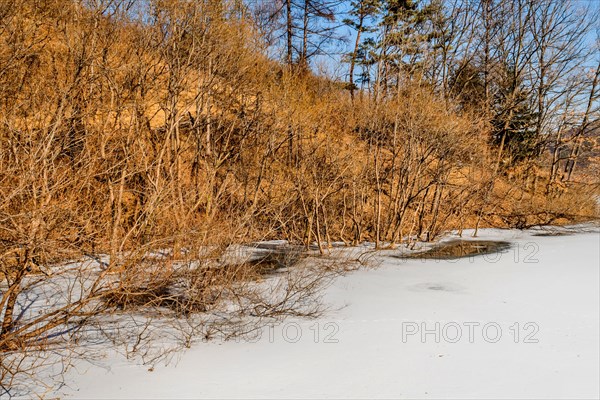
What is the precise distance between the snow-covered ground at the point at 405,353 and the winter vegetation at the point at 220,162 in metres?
0.50

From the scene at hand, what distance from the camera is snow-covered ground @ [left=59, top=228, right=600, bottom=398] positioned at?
15.1ft

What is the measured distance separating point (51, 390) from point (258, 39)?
12.0 metres

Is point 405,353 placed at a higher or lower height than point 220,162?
lower

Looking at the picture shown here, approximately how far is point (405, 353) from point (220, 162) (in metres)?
7.06

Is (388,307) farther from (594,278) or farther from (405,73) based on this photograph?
(405,73)

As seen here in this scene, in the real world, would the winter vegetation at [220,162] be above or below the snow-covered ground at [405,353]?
above

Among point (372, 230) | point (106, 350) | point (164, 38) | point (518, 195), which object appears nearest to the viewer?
point (106, 350)

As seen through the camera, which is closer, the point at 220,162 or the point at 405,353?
the point at 405,353

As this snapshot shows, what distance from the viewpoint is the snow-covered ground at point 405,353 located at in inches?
182

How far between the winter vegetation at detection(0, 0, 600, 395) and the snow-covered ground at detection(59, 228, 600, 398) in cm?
50

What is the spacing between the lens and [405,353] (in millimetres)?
5488

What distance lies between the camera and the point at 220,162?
10.7m

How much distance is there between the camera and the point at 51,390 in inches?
171

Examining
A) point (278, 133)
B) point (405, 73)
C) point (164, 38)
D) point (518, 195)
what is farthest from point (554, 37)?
point (164, 38)
